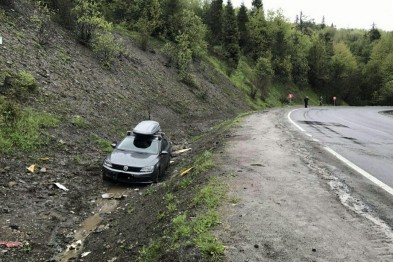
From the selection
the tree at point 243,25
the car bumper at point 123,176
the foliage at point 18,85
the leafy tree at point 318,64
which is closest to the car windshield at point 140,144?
the car bumper at point 123,176

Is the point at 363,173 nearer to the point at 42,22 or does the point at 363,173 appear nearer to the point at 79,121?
the point at 79,121

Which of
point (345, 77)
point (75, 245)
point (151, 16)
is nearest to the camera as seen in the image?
point (75, 245)

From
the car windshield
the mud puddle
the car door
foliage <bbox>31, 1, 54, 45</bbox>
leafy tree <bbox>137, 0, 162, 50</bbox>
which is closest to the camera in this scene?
the mud puddle

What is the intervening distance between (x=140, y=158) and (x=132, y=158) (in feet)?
0.86

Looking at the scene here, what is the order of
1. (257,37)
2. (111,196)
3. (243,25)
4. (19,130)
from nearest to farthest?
(111,196), (19,130), (243,25), (257,37)

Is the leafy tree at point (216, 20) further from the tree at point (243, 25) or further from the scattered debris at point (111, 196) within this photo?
the scattered debris at point (111, 196)

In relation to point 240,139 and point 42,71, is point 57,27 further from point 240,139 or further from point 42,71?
point 240,139

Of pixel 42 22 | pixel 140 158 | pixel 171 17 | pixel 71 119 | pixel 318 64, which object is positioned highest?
pixel 171 17

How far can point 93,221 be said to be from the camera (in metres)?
8.65

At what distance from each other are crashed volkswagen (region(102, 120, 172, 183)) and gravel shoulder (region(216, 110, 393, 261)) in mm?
3154

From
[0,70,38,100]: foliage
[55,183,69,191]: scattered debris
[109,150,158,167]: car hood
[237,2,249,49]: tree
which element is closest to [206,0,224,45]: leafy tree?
[237,2,249,49]: tree

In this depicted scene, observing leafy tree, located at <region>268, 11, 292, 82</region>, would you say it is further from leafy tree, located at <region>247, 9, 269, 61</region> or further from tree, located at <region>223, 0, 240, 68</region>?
tree, located at <region>223, 0, 240, 68</region>

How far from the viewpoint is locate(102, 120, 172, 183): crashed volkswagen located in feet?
36.2

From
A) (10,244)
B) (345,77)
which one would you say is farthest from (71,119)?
(345,77)
